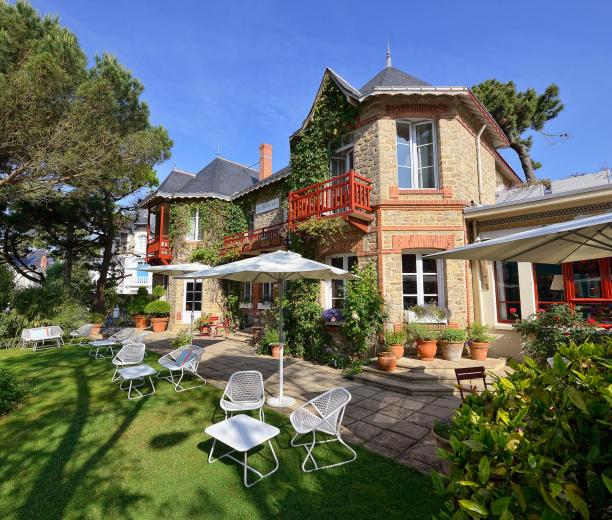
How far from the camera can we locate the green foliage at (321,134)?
1044 centimetres

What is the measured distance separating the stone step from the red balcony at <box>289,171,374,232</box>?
415 cm

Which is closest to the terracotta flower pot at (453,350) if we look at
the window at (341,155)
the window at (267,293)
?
the window at (341,155)

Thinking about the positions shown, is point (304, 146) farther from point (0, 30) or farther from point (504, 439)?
point (504, 439)

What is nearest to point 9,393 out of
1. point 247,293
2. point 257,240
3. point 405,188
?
point 257,240

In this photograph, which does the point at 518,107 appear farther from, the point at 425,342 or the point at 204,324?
the point at 204,324

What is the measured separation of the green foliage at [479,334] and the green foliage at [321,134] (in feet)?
21.0

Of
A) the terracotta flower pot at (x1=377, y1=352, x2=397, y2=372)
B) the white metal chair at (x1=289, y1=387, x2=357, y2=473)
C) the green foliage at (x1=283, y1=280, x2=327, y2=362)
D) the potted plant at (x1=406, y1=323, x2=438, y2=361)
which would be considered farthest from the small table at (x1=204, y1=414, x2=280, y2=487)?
the green foliage at (x1=283, y1=280, x2=327, y2=362)

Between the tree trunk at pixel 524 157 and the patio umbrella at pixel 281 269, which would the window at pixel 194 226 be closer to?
the patio umbrella at pixel 281 269

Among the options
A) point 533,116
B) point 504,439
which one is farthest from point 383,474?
point 533,116

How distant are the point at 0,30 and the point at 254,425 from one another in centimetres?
1222

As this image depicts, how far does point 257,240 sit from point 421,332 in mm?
8367

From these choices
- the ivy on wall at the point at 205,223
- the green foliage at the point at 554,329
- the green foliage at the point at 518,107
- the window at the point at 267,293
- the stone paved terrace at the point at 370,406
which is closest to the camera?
the stone paved terrace at the point at 370,406

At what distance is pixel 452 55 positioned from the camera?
9422mm

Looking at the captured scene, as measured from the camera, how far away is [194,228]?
1750 centimetres
